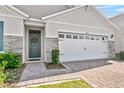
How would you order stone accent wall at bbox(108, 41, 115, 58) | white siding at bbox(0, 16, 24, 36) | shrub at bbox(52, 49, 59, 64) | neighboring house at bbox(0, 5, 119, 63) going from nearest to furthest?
1. white siding at bbox(0, 16, 24, 36)
2. neighboring house at bbox(0, 5, 119, 63)
3. shrub at bbox(52, 49, 59, 64)
4. stone accent wall at bbox(108, 41, 115, 58)

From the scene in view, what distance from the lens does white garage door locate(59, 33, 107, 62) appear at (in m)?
10.9

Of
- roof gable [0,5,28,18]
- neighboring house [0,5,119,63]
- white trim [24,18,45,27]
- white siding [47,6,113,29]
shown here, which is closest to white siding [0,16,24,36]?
neighboring house [0,5,119,63]

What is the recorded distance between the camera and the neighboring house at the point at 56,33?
8945mm

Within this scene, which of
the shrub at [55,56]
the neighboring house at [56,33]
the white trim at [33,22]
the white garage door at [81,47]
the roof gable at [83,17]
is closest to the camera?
the neighboring house at [56,33]

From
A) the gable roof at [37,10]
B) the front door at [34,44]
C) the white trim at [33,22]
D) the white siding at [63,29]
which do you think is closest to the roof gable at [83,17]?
the white siding at [63,29]

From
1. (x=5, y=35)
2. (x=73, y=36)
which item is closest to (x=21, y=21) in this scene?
(x=5, y=35)

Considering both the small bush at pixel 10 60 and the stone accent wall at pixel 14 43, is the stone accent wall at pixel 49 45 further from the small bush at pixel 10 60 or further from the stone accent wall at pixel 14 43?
the small bush at pixel 10 60

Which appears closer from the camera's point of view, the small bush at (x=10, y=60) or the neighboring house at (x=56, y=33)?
the small bush at (x=10, y=60)

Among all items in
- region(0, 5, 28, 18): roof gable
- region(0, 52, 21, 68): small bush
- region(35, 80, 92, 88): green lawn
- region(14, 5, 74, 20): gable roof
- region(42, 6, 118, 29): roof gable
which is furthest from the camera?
region(14, 5, 74, 20): gable roof

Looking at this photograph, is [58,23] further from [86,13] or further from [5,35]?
[5,35]

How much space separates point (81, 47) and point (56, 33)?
2.77m

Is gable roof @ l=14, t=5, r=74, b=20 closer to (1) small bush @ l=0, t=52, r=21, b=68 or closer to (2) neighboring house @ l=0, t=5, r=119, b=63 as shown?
(2) neighboring house @ l=0, t=5, r=119, b=63

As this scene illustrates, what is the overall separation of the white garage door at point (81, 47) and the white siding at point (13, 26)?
3285 millimetres

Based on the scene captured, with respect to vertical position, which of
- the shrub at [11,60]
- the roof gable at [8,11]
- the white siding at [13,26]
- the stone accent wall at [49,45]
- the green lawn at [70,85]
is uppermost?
the roof gable at [8,11]
